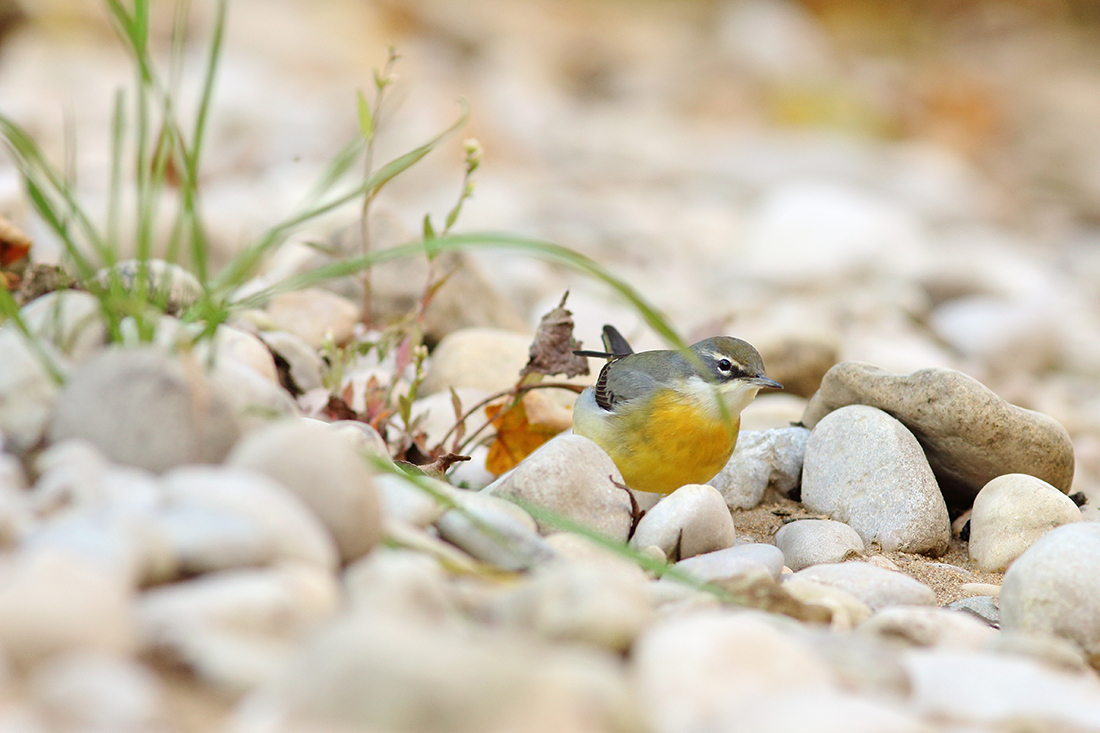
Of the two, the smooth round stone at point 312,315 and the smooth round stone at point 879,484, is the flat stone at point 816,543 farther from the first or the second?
the smooth round stone at point 312,315

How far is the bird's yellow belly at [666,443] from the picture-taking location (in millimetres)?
3568

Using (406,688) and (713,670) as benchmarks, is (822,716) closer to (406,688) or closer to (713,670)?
(713,670)

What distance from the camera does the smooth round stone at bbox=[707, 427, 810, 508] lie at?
372cm

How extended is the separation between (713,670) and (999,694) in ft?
1.79

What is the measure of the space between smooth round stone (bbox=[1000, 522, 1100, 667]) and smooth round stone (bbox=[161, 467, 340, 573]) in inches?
61.9

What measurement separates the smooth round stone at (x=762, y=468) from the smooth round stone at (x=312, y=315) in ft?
5.76

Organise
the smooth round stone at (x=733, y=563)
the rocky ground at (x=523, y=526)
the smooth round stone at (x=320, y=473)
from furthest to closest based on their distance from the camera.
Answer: the smooth round stone at (x=733, y=563), the smooth round stone at (x=320, y=473), the rocky ground at (x=523, y=526)

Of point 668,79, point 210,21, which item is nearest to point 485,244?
point 210,21

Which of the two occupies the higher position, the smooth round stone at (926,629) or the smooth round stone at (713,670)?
the smooth round stone at (713,670)

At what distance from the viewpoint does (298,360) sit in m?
3.94

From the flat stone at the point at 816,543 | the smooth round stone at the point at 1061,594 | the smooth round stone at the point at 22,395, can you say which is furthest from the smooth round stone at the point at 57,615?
the flat stone at the point at 816,543

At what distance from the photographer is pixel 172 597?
1.73m

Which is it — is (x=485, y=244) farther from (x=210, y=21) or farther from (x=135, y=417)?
(x=210, y=21)

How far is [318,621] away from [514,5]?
20.4 meters
